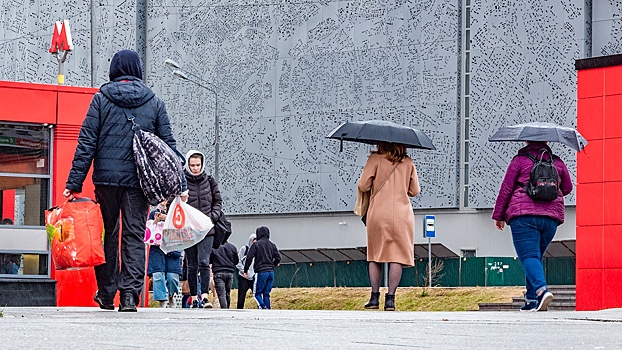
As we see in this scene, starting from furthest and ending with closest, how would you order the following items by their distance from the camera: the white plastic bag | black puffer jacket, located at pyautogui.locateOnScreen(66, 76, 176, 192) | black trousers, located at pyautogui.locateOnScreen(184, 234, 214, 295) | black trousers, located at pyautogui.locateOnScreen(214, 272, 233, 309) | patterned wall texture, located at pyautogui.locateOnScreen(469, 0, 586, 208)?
1. patterned wall texture, located at pyautogui.locateOnScreen(469, 0, 586, 208)
2. black trousers, located at pyautogui.locateOnScreen(214, 272, 233, 309)
3. black trousers, located at pyautogui.locateOnScreen(184, 234, 214, 295)
4. the white plastic bag
5. black puffer jacket, located at pyautogui.locateOnScreen(66, 76, 176, 192)

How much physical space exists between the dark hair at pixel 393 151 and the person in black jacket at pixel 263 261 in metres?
8.79

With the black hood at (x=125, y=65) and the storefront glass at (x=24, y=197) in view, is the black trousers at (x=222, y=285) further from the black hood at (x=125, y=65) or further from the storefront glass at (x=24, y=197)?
the black hood at (x=125, y=65)

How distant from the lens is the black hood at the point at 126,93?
10531 millimetres

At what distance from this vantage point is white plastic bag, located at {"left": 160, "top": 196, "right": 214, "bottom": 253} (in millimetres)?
11914

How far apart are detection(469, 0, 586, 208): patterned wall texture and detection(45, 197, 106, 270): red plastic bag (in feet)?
98.7

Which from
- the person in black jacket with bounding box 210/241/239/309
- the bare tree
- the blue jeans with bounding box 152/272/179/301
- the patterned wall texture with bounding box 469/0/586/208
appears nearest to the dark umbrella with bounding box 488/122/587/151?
the blue jeans with bounding box 152/272/179/301

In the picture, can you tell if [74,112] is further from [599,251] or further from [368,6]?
[368,6]

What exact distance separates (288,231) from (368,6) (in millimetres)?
7693

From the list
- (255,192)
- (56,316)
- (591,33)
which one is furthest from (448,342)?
(255,192)

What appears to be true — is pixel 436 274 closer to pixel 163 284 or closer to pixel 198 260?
pixel 163 284

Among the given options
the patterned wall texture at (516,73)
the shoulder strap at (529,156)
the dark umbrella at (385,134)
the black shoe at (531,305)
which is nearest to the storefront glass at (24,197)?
the dark umbrella at (385,134)

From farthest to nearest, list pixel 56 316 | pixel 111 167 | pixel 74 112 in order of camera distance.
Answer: pixel 74 112 → pixel 111 167 → pixel 56 316

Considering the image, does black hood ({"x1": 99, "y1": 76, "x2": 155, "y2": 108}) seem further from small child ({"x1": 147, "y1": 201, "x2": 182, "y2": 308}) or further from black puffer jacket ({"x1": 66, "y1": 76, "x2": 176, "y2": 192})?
small child ({"x1": 147, "y1": 201, "x2": 182, "y2": 308})

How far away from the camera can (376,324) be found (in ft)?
29.1
